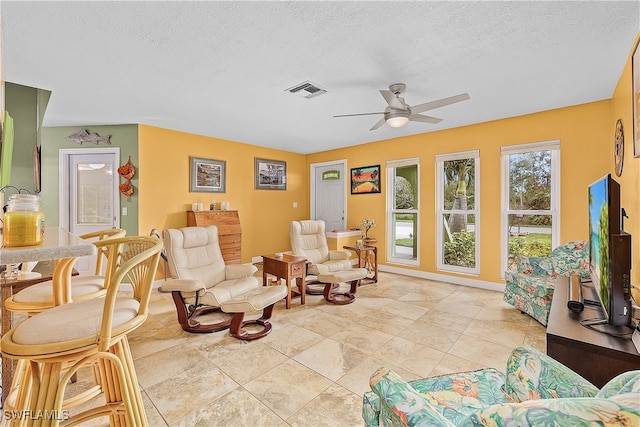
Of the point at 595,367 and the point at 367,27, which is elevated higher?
the point at 367,27

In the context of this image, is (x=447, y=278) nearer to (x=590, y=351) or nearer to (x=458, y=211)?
(x=458, y=211)

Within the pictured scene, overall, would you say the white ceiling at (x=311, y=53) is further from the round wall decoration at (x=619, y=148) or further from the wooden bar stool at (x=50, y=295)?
the wooden bar stool at (x=50, y=295)

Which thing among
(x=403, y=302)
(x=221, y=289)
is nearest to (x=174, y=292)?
(x=221, y=289)

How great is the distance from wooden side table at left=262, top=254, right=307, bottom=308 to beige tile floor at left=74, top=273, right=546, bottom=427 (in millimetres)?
257

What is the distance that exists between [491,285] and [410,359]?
255 cm

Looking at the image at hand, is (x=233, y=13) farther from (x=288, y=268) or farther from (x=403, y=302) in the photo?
(x=403, y=302)

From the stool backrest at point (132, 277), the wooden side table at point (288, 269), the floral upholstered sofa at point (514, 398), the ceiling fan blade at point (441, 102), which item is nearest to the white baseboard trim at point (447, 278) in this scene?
the wooden side table at point (288, 269)

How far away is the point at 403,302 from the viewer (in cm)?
362

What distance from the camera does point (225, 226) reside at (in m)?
4.80

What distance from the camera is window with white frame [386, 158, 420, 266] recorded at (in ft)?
16.4

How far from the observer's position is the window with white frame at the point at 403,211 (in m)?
4.98

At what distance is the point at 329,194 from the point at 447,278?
2977 millimetres

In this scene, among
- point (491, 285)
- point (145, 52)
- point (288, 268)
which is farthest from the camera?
point (491, 285)

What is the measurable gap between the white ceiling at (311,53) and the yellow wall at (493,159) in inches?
11.1
